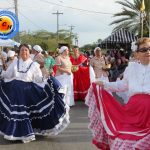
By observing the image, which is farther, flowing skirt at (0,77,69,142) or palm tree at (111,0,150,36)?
palm tree at (111,0,150,36)

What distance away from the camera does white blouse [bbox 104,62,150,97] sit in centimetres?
504

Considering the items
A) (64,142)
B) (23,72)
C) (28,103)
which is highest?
(23,72)

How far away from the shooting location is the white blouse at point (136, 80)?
504cm

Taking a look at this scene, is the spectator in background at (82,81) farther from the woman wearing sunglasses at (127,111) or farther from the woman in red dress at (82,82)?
the woman wearing sunglasses at (127,111)

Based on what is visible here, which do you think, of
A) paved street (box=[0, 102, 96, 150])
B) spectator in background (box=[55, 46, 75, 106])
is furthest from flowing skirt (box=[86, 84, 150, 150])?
spectator in background (box=[55, 46, 75, 106])

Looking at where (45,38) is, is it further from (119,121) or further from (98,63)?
(119,121)

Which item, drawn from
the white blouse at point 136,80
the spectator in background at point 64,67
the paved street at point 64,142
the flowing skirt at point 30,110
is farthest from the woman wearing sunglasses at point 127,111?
the spectator in background at point 64,67

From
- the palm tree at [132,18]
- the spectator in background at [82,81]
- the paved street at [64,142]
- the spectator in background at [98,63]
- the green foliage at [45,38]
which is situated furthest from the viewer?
the green foliage at [45,38]

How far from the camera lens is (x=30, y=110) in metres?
7.86

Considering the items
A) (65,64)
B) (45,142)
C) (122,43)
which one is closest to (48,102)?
(45,142)

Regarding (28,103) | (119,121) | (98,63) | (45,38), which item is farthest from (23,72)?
(45,38)

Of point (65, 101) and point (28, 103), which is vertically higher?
point (28, 103)

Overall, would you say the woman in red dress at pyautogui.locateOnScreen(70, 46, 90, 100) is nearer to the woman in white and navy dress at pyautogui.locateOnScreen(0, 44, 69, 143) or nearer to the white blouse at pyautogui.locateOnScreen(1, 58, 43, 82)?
the woman in white and navy dress at pyautogui.locateOnScreen(0, 44, 69, 143)

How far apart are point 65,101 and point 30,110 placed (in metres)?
1.16
